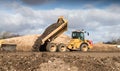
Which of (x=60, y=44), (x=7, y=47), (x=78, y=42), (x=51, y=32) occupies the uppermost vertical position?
(x=51, y=32)

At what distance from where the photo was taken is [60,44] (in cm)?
3588

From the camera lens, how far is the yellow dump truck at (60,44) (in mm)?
35812

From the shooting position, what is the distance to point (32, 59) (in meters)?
21.4

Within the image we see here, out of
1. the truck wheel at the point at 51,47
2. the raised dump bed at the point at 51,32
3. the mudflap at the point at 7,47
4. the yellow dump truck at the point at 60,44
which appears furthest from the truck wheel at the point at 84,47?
the mudflap at the point at 7,47

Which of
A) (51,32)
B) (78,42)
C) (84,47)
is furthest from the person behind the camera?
(84,47)

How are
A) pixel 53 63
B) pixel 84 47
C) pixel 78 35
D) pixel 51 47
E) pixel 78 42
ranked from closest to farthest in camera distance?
pixel 53 63, pixel 51 47, pixel 78 42, pixel 84 47, pixel 78 35

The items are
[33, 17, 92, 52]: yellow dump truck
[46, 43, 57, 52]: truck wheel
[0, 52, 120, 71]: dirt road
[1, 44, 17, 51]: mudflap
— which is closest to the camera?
[0, 52, 120, 71]: dirt road

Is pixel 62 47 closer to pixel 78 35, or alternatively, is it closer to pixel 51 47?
pixel 51 47

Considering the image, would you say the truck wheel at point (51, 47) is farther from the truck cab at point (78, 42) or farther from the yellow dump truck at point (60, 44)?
the truck cab at point (78, 42)

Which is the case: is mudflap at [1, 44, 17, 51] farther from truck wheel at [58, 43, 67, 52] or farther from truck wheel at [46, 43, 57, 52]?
truck wheel at [58, 43, 67, 52]

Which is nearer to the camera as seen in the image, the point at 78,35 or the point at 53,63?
the point at 53,63

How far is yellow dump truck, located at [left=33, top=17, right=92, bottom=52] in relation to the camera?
1410 inches

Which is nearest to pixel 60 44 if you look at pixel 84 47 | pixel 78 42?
pixel 78 42

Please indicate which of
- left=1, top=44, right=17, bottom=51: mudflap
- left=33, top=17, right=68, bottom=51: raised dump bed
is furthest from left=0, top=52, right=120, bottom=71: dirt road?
left=33, top=17, right=68, bottom=51: raised dump bed
